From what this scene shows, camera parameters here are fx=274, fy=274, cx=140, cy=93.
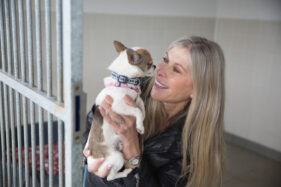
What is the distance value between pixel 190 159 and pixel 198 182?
0.42ft

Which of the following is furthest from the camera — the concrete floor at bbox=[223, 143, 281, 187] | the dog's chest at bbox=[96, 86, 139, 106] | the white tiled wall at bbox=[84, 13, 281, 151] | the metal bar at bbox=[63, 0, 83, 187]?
the white tiled wall at bbox=[84, 13, 281, 151]

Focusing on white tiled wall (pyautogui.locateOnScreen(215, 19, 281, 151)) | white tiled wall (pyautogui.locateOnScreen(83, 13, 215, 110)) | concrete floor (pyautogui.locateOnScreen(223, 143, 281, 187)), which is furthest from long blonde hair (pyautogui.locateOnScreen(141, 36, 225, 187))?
white tiled wall (pyautogui.locateOnScreen(215, 19, 281, 151))

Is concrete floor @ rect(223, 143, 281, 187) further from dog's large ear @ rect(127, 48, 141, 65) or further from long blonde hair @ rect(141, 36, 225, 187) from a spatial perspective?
dog's large ear @ rect(127, 48, 141, 65)

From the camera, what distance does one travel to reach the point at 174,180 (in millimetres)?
1229

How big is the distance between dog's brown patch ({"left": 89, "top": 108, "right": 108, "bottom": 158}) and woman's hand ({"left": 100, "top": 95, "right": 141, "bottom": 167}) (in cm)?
4

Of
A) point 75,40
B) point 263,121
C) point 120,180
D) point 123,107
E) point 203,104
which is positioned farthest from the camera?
point 263,121

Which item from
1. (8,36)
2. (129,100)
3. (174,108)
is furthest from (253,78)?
(8,36)

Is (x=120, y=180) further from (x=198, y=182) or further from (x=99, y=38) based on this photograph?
(x=99, y=38)

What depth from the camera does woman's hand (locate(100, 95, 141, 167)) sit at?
36.4 inches

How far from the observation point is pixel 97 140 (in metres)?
0.95

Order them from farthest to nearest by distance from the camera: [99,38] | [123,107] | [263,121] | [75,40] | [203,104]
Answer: [263,121] < [99,38] < [203,104] < [123,107] < [75,40]

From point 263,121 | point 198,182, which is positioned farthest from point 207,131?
point 263,121

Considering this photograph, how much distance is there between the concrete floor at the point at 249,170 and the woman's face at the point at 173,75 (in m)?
1.82

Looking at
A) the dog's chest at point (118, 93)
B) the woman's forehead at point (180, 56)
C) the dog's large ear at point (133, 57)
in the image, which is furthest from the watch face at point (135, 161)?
the woman's forehead at point (180, 56)
